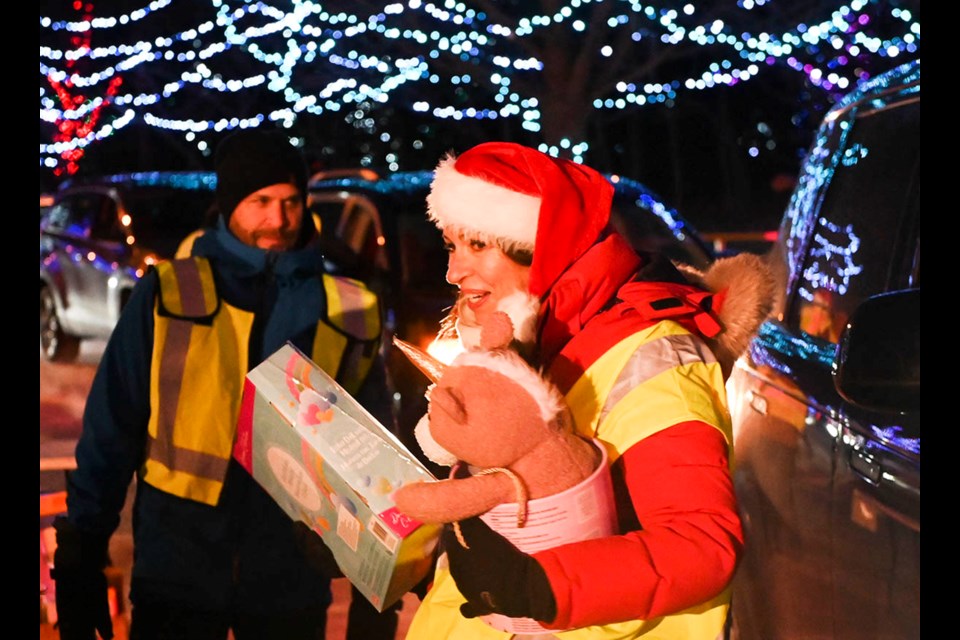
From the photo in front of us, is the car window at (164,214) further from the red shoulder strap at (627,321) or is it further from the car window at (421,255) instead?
the red shoulder strap at (627,321)

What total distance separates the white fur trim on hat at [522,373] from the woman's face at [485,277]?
40cm

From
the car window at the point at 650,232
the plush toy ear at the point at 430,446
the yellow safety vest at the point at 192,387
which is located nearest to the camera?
the plush toy ear at the point at 430,446

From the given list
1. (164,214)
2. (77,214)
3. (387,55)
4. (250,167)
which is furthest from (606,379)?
(387,55)

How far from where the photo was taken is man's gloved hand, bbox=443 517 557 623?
1.76m

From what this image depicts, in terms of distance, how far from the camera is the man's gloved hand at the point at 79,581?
10.1 ft

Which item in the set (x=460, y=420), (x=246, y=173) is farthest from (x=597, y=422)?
(x=246, y=173)

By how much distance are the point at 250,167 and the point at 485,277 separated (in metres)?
1.39

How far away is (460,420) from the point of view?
1.80 m

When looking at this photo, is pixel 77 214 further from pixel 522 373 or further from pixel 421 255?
pixel 522 373

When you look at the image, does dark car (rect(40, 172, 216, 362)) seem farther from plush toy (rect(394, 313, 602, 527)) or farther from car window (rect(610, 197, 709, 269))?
plush toy (rect(394, 313, 602, 527))

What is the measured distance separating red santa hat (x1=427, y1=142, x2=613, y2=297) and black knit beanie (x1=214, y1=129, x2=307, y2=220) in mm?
1077

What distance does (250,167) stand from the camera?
3.44 meters

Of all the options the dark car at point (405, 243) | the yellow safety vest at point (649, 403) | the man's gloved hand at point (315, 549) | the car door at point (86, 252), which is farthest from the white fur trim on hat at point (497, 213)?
the car door at point (86, 252)

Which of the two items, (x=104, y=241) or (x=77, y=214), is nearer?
(x=104, y=241)
